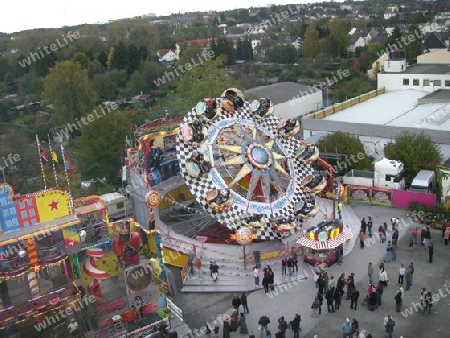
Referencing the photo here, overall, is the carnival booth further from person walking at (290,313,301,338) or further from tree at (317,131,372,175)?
tree at (317,131,372,175)

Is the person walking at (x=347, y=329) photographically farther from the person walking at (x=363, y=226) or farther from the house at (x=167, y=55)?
the house at (x=167, y=55)

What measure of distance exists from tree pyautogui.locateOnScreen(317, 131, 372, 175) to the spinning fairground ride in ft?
23.0

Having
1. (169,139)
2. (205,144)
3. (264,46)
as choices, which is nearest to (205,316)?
(205,144)

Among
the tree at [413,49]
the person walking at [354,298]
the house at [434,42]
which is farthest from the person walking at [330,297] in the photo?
the house at [434,42]

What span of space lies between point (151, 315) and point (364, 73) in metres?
68.4

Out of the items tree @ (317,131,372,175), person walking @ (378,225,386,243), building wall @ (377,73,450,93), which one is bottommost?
person walking @ (378,225,386,243)

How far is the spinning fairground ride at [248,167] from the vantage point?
2513 cm

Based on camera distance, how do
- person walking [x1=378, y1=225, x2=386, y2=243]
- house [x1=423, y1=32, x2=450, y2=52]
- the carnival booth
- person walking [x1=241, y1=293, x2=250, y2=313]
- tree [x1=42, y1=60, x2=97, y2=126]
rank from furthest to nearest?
house [x1=423, y1=32, x2=450, y2=52]
tree [x1=42, y1=60, x2=97, y2=126]
person walking [x1=378, y1=225, x2=386, y2=243]
the carnival booth
person walking [x1=241, y1=293, x2=250, y2=313]

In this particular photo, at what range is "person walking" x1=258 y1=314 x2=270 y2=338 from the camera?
1961 centimetres

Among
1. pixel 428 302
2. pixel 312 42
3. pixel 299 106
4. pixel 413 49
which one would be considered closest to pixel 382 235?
pixel 428 302

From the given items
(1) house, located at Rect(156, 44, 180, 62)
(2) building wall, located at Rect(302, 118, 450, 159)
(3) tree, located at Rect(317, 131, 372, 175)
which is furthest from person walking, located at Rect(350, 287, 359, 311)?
(1) house, located at Rect(156, 44, 180, 62)

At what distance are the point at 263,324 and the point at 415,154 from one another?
63.1 feet

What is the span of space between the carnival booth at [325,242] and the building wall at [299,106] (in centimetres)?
3365

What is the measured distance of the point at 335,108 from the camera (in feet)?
161
